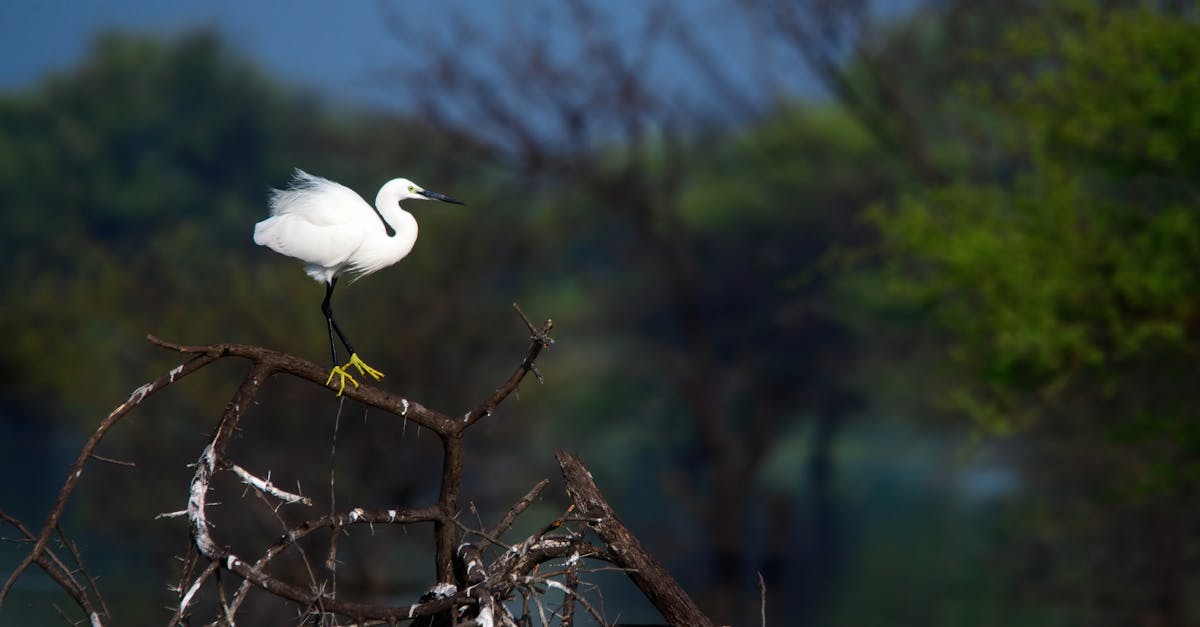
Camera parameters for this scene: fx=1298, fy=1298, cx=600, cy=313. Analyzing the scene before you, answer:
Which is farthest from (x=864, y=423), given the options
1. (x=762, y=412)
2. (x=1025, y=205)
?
(x=1025, y=205)

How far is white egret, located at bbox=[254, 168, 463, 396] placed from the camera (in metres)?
3.75

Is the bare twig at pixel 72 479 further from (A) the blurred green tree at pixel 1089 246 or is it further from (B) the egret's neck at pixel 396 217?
(A) the blurred green tree at pixel 1089 246

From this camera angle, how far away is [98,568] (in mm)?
17656

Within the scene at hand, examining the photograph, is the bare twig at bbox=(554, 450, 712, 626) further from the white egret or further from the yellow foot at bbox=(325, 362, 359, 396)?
the white egret

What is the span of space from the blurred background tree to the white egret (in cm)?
652

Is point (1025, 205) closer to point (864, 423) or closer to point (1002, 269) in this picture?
point (1002, 269)

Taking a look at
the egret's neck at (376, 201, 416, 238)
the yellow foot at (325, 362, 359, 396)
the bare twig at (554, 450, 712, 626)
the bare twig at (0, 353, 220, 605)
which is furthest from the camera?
the egret's neck at (376, 201, 416, 238)

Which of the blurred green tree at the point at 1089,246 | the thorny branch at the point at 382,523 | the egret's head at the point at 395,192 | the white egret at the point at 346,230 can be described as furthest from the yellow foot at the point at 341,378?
the blurred green tree at the point at 1089,246

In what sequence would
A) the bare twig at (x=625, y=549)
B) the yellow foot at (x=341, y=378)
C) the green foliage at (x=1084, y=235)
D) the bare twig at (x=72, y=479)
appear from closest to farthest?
the bare twig at (x=72, y=479) < the yellow foot at (x=341, y=378) < the bare twig at (x=625, y=549) < the green foliage at (x=1084, y=235)

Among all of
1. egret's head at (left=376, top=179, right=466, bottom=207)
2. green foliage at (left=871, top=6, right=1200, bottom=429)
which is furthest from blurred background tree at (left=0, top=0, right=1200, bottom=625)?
egret's head at (left=376, top=179, right=466, bottom=207)

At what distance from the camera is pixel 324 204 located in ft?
12.5

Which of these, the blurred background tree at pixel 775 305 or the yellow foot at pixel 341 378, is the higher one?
the blurred background tree at pixel 775 305

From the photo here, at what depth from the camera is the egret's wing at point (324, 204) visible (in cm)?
376

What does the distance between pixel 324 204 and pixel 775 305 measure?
2492cm
